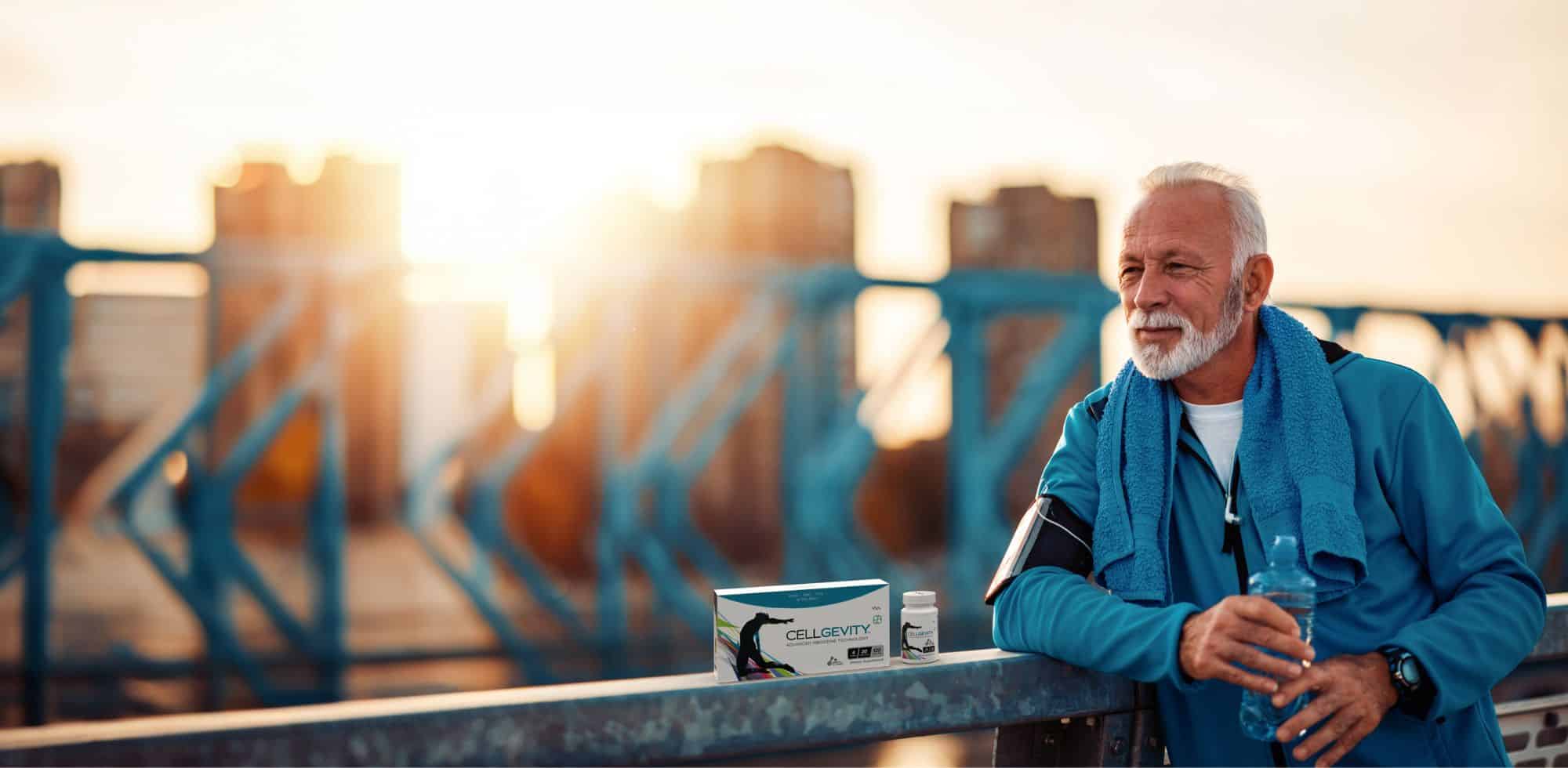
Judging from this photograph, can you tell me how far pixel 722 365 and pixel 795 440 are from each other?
0.85 m

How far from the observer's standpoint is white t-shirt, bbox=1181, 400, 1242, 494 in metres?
2.31

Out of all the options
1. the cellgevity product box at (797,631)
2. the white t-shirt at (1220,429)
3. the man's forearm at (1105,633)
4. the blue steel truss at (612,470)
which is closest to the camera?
the cellgevity product box at (797,631)

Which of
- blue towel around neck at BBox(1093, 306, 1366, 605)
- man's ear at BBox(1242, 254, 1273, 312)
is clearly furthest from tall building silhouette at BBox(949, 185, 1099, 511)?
blue towel around neck at BBox(1093, 306, 1366, 605)

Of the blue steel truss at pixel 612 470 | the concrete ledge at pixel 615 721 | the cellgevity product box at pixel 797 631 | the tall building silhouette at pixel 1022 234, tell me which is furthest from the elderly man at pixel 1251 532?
the tall building silhouette at pixel 1022 234

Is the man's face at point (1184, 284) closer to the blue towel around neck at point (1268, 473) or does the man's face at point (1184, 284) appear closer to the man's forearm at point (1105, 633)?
the blue towel around neck at point (1268, 473)

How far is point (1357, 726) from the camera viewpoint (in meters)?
1.95

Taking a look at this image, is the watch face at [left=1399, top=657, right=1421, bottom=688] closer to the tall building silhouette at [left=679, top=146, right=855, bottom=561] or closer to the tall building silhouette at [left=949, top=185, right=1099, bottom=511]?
the tall building silhouette at [left=679, top=146, right=855, bottom=561]

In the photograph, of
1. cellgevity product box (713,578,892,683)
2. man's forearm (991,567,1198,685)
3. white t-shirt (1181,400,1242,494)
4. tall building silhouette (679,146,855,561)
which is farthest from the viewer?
tall building silhouette (679,146,855,561)

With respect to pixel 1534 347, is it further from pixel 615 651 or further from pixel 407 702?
pixel 407 702

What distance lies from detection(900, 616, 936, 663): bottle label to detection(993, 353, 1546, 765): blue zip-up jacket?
0.18 m

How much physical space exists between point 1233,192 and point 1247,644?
Answer: 0.90 meters

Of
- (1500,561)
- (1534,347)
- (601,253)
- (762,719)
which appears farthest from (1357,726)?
(1534,347)

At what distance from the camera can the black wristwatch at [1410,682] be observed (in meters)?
1.98

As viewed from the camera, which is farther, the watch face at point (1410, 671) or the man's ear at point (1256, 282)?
the man's ear at point (1256, 282)
